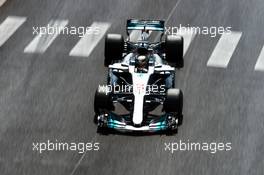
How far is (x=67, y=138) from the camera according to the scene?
19.2 meters

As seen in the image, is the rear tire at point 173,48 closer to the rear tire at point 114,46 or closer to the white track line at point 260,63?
the rear tire at point 114,46

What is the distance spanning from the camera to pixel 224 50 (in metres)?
22.1

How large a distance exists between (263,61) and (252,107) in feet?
6.60

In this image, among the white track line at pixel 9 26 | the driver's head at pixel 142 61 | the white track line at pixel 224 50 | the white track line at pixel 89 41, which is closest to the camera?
the driver's head at pixel 142 61

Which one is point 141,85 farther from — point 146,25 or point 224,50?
point 224,50

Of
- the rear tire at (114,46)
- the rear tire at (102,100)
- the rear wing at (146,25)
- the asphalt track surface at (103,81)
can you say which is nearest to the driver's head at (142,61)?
the rear tire at (114,46)

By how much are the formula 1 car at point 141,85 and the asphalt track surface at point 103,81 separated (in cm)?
62

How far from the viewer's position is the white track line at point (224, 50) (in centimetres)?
2155

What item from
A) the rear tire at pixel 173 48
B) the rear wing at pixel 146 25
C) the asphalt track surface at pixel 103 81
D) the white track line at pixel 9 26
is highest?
the rear wing at pixel 146 25

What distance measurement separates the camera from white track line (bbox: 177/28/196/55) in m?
22.3

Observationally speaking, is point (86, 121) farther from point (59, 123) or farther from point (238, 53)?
point (238, 53)

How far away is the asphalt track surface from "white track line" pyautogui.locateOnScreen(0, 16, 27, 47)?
6.8 inches

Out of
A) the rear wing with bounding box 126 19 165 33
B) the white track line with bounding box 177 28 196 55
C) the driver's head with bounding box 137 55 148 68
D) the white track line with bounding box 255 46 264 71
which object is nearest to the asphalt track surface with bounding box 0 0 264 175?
the white track line with bounding box 255 46 264 71

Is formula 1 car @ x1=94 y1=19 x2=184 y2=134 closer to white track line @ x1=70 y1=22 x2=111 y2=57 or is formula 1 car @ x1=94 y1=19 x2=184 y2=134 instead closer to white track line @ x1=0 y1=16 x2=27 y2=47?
white track line @ x1=70 y1=22 x2=111 y2=57
